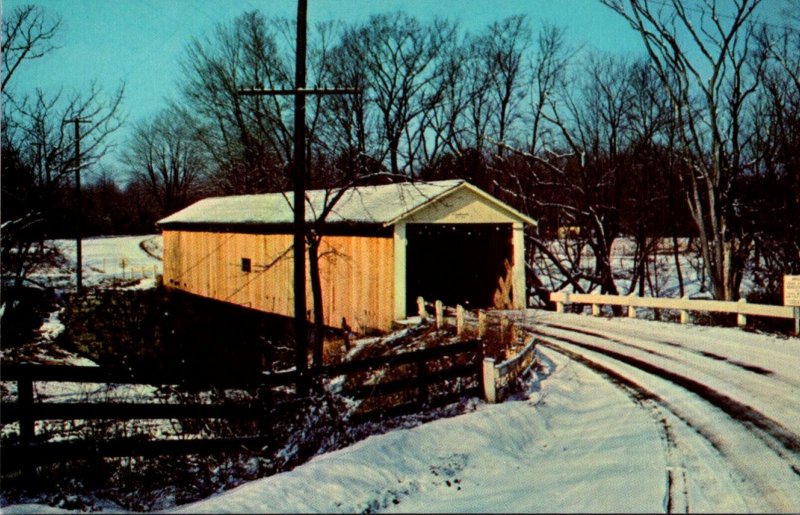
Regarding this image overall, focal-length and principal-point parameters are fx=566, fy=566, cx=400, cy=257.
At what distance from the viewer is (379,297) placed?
622 inches

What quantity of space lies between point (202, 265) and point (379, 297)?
11.8 metres

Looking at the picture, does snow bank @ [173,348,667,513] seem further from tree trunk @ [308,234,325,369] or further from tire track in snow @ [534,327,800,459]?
tree trunk @ [308,234,325,369]

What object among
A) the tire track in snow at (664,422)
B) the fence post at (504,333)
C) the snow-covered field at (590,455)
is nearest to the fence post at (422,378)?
the snow-covered field at (590,455)

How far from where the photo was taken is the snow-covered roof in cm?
1565

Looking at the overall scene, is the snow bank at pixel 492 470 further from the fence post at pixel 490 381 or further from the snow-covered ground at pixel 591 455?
the fence post at pixel 490 381

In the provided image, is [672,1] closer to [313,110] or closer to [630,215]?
[630,215]

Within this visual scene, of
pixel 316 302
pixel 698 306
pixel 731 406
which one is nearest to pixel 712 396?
pixel 731 406

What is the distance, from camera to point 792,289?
12.1 meters

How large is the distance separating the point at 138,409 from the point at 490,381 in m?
4.59

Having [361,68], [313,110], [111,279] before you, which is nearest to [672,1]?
[313,110]

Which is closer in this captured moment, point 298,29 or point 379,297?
point 298,29

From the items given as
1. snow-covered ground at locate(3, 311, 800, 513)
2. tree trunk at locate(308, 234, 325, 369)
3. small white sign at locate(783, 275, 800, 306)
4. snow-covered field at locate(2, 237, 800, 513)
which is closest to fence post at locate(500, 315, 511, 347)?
snow-covered field at locate(2, 237, 800, 513)

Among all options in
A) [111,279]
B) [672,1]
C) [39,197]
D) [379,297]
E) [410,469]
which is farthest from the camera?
[111,279]

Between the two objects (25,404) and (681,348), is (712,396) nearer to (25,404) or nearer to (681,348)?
(681,348)
